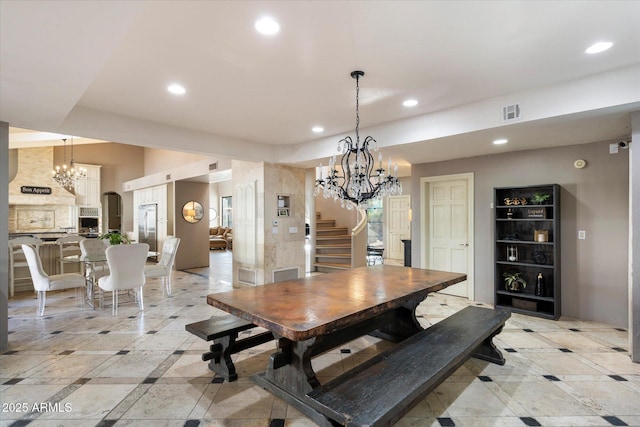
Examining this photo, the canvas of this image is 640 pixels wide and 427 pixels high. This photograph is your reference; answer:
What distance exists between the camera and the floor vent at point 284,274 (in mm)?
5760

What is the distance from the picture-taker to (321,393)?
176 centimetres

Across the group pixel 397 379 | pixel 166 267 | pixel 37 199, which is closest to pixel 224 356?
pixel 397 379

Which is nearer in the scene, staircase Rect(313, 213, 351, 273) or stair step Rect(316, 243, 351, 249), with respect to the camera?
staircase Rect(313, 213, 351, 273)

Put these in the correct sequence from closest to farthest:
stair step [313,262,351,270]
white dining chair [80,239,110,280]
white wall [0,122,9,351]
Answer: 1. white wall [0,122,9,351]
2. white dining chair [80,239,110,280]
3. stair step [313,262,351,270]

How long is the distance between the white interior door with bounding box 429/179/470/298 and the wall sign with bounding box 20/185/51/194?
36.2 feet

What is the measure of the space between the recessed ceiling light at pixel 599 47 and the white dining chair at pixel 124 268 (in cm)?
517

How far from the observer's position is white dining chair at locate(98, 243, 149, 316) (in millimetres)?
4273

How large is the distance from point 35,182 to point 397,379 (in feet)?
39.3

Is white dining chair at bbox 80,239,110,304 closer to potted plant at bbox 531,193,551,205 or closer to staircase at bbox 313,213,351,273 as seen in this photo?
staircase at bbox 313,213,351,273

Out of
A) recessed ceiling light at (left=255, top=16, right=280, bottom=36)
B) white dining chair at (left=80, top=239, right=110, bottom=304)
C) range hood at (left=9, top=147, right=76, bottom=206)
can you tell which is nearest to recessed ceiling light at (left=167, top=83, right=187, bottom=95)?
recessed ceiling light at (left=255, top=16, right=280, bottom=36)

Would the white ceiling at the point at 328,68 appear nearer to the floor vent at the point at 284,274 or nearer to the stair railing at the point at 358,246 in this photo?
the floor vent at the point at 284,274

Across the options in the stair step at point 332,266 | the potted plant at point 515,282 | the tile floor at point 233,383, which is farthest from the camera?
the stair step at point 332,266

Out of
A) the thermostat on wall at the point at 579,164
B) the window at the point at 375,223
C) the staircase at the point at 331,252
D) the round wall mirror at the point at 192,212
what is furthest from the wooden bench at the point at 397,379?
the window at the point at 375,223

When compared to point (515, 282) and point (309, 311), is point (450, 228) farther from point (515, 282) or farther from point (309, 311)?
point (309, 311)
